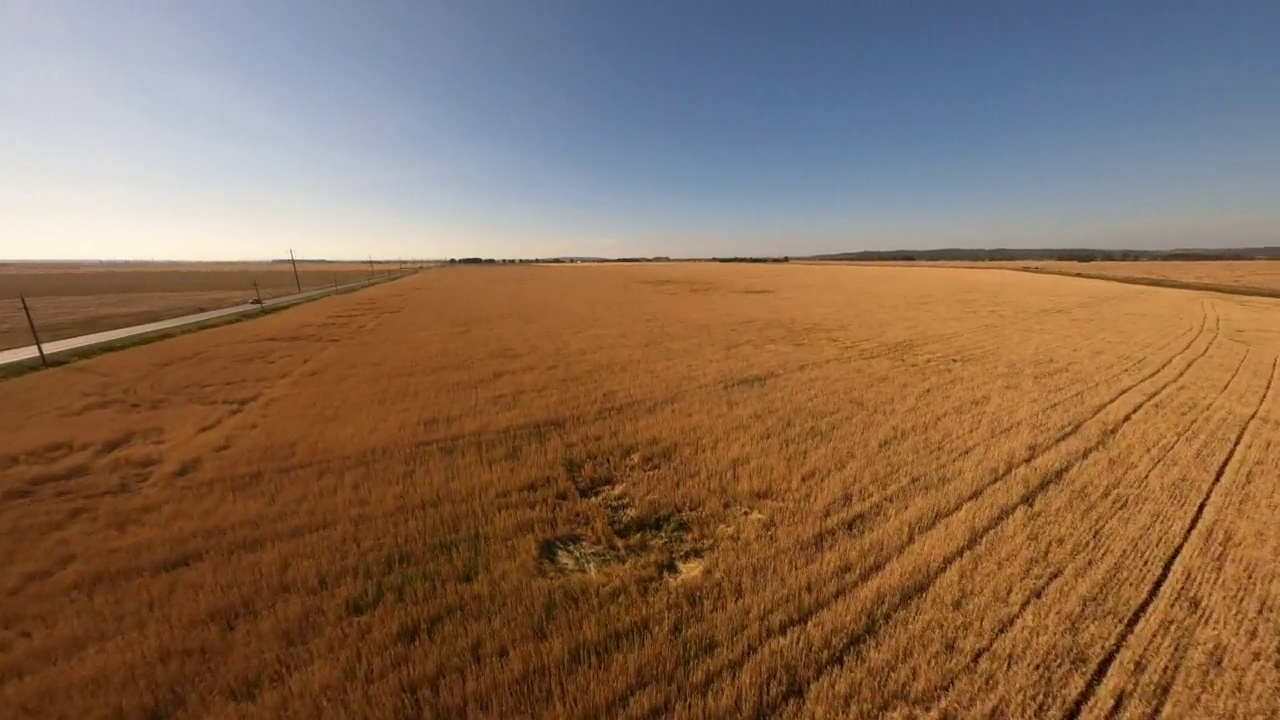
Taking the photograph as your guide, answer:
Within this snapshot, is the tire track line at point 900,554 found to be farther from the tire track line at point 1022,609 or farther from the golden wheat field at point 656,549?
the tire track line at point 1022,609

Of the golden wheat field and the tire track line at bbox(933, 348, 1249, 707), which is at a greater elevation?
the tire track line at bbox(933, 348, 1249, 707)

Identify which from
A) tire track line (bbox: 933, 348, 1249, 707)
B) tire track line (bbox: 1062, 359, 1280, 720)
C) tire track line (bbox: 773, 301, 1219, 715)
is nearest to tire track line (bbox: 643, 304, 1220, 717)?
tire track line (bbox: 773, 301, 1219, 715)

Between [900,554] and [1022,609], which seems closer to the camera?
[1022,609]

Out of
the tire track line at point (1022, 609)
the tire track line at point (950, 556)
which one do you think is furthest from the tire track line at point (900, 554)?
the tire track line at point (1022, 609)

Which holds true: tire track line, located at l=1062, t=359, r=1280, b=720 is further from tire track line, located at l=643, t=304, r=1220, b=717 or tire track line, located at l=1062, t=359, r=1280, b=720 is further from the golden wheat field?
tire track line, located at l=643, t=304, r=1220, b=717

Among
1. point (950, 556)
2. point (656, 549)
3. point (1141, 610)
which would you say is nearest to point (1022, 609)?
point (950, 556)

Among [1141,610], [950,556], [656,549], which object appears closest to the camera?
[1141,610]

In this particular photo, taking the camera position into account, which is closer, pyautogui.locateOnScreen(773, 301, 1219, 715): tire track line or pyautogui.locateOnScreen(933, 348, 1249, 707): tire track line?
pyautogui.locateOnScreen(933, 348, 1249, 707): tire track line

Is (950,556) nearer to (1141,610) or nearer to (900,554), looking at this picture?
(900,554)

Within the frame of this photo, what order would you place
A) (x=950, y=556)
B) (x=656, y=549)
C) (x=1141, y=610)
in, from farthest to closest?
(x=656, y=549) → (x=950, y=556) → (x=1141, y=610)
